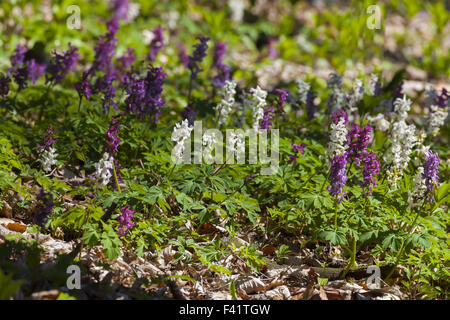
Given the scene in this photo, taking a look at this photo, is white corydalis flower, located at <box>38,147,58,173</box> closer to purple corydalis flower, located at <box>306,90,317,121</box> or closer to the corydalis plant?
the corydalis plant

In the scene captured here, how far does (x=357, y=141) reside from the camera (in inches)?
146

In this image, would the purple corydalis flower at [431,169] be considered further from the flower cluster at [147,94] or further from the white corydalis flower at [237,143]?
the flower cluster at [147,94]

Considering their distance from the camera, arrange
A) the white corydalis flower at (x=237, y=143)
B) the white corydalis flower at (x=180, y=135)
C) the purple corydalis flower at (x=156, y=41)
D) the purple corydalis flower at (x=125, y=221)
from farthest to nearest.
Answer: the purple corydalis flower at (x=156, y=41) → the white corydalis flower at (x=237, y=143) → the white corydalis flower at (x=180, y=135) → the purple corydalis flower at (x=125, y=221)

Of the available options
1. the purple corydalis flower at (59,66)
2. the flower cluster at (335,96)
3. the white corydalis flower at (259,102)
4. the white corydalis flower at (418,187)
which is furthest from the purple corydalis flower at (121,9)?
the white corydalis flower at (418,187)

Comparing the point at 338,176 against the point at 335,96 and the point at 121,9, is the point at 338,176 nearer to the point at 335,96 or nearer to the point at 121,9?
the point at 335,96

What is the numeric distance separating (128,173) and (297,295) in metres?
1.67

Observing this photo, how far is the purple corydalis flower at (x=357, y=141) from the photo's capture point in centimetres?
367

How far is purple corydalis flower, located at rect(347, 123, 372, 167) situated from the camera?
367 centimetres

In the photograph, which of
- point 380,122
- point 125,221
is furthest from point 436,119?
point 125,221

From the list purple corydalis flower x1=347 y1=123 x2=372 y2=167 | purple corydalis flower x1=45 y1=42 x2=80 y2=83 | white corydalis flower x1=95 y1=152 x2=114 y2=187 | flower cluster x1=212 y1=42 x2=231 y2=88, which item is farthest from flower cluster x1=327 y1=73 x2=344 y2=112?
white corydalis flower x1=95 y1=152 x2=114 y2=187

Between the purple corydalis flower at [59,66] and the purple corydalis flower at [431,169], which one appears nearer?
the purple corydalis flower at [431,169]

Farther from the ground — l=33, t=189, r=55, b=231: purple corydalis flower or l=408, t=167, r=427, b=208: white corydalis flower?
Answer: l=408, t=167, r=427, b=208: white corydalis flower
